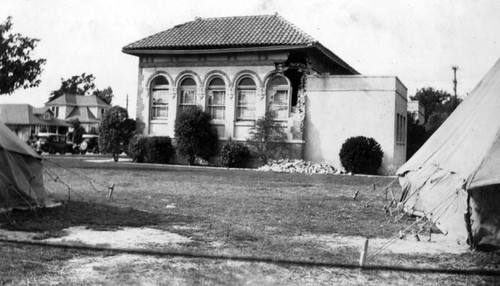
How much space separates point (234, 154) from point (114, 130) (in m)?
7.37

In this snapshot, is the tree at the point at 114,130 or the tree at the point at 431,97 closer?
the tree at the point at 114,130

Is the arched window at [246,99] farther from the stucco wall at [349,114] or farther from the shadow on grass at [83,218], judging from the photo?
the shadow on grass at [83,218]

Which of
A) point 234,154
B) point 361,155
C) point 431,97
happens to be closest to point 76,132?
point 234,154

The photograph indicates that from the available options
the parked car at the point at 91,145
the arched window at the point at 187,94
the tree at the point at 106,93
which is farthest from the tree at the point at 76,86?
the arched window at the point at 187,94

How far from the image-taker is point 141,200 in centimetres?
1176

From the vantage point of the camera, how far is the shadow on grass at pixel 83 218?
7.96 meters

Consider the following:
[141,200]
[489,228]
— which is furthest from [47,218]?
[489,228]

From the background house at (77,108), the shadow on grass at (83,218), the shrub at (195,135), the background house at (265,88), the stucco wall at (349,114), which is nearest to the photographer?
the shadow on grass at (83,218)

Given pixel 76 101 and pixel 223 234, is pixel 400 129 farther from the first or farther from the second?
pixel 76 101

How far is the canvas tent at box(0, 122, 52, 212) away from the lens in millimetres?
8844

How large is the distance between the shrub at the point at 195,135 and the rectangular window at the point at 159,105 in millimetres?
1931

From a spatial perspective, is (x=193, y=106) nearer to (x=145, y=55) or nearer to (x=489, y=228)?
(x=145, y=55)

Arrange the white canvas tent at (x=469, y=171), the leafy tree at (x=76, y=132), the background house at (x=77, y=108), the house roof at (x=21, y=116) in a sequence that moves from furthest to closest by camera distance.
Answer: the background house at (x=77, y=108), the house roof at (x=21, y=116), the leafy tree at (x=76, y=132), the white canvas tent at (x=469, y=171)

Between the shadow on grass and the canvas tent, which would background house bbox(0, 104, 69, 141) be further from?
the shadow on grass
